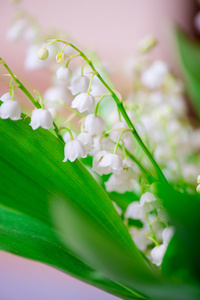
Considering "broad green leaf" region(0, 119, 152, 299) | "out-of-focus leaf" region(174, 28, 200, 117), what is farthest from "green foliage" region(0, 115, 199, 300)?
"out-of-focus leaf" region(174, 28, 200, 117)

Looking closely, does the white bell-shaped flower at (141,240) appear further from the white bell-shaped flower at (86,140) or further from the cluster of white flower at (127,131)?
the white bell-shaped flower at (86,140)

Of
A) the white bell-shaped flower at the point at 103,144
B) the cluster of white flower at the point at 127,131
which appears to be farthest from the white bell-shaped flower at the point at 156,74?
the white bell-shaped flower at the point at 103,144

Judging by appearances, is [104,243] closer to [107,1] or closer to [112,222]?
[112,222]

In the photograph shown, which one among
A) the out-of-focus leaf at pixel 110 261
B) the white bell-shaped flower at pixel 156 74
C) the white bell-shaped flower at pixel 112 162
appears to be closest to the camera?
the out-of-focus leaf at pixel 110 261

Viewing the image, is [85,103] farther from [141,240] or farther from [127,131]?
[141,240]

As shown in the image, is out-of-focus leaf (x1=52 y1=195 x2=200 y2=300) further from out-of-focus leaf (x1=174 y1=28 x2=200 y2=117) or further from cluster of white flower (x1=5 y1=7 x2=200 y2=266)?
out-of-focus leaf (x1=174 y1=28 x2=200 y2=117)

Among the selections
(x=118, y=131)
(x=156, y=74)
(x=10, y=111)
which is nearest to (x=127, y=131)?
(x=118, y=131)

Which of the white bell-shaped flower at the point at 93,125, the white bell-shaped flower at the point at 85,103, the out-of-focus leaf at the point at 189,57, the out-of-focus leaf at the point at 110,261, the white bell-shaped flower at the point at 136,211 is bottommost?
the out-of-focus leaf at the point at 110,261
